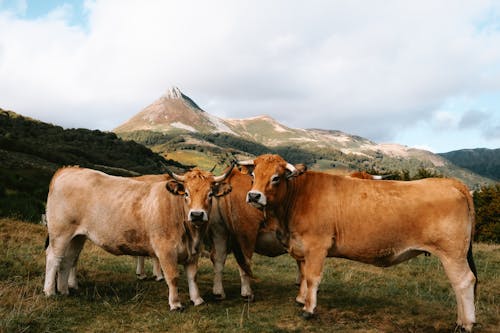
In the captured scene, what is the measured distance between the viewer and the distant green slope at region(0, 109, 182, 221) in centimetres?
2328

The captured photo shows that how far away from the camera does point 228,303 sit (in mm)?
9086

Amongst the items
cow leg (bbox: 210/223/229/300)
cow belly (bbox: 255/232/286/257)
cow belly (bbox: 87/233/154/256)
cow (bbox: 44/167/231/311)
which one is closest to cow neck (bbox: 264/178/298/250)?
cow belly (bbox: 255/232/286/257)

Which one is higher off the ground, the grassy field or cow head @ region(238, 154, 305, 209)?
cow head @ region(238, 154, 305, 209)

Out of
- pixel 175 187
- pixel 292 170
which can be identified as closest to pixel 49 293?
pixel 175 187

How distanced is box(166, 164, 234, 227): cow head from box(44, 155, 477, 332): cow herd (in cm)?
2

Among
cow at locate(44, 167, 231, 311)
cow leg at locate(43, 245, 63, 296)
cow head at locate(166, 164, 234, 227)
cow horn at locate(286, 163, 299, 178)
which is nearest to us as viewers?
cow horn at locate(286, 163, 299, 178)

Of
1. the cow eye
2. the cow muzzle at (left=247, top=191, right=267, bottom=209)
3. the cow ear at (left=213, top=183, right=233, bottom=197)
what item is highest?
the cow eye

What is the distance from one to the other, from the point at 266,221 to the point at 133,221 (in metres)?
2.87

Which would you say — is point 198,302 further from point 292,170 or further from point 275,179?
point 292,170

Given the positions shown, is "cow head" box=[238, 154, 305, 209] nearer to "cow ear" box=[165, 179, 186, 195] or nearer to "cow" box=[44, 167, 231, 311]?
"cow" box=[44, 167, 231, 311]

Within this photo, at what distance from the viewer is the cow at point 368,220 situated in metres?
7.31

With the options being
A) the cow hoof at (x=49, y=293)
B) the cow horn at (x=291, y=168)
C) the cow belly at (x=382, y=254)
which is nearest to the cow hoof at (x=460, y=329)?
the cow belly at (x=382, y=254)

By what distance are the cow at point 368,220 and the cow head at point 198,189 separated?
2.83ft

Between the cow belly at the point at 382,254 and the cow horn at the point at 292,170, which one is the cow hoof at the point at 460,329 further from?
the cow horn at the point at 292,170
